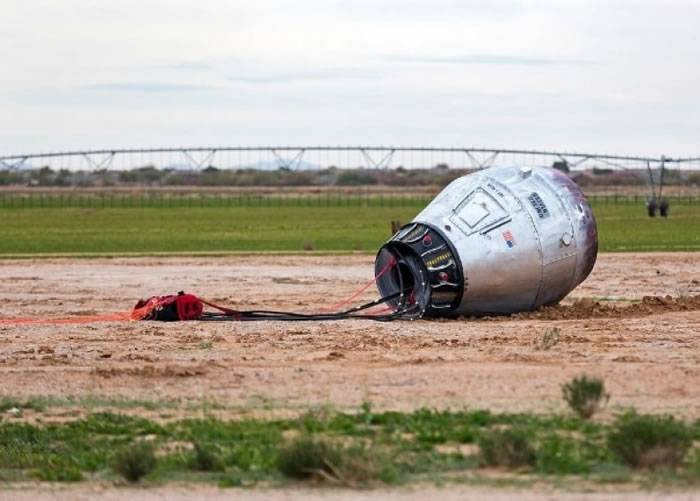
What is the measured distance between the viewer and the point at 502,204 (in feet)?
85.1

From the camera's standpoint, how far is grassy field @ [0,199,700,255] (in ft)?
175

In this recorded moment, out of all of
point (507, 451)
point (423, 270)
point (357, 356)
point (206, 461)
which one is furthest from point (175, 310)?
point (507, 451)

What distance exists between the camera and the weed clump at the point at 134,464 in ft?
48.7

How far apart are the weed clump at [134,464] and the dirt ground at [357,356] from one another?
2.89 m

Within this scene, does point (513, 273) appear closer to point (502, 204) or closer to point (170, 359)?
point (502, 204)

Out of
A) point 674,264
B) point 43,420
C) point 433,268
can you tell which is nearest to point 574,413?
point 43,420

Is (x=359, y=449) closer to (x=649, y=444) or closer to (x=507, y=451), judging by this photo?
(x=507, y=451)

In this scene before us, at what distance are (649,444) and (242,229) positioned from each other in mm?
55524

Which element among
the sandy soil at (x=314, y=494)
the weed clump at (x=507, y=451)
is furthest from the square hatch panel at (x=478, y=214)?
the sandy soil at (x=314, y=494)

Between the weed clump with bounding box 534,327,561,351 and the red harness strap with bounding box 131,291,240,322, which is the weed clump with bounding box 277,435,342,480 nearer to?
the weed clump with bounding box 534,327,561,351

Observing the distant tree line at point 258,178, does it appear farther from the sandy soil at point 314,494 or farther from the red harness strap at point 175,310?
the sandy soil at point 314,494

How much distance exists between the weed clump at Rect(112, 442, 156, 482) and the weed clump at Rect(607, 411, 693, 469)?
3900 millimetres

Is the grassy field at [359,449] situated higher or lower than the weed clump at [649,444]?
lower

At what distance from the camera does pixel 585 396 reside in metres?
16.8
